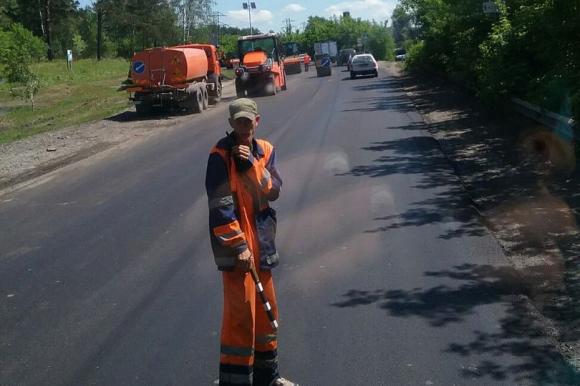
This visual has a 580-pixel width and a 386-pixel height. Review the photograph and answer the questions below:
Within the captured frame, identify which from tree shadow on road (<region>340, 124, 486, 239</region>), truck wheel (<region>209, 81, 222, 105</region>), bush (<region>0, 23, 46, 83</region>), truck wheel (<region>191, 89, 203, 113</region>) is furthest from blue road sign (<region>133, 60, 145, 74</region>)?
tree shadow on road (<region>340, 124, 486, 239</region>)

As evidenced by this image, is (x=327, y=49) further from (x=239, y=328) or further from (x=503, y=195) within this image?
(x=239, y=328)

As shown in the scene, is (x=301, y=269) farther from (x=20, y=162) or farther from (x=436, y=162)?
(x=20, y=162)

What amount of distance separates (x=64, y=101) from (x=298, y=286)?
33.0m

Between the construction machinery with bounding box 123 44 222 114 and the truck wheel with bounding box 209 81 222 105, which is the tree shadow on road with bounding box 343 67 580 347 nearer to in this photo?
the construction machinery with bounding box 123 44 222 114

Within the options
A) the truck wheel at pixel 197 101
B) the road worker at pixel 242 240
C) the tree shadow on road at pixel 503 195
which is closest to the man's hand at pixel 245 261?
the road worker at pixel 242 240

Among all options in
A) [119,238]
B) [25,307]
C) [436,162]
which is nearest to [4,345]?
[25,307]

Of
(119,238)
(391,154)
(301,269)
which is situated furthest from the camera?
(391,154)

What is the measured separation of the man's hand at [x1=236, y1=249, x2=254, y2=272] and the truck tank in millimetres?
23117

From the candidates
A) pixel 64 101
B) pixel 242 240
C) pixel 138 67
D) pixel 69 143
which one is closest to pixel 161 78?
pixel 138 67

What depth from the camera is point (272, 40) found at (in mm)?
36844

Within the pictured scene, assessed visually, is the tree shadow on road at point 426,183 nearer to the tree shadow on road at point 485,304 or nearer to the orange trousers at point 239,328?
the tree shadow on road at point 485,304

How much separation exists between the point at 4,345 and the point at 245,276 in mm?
2645

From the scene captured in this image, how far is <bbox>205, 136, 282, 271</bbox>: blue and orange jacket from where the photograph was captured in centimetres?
443

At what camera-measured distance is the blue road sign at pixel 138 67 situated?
2700 centimetres
